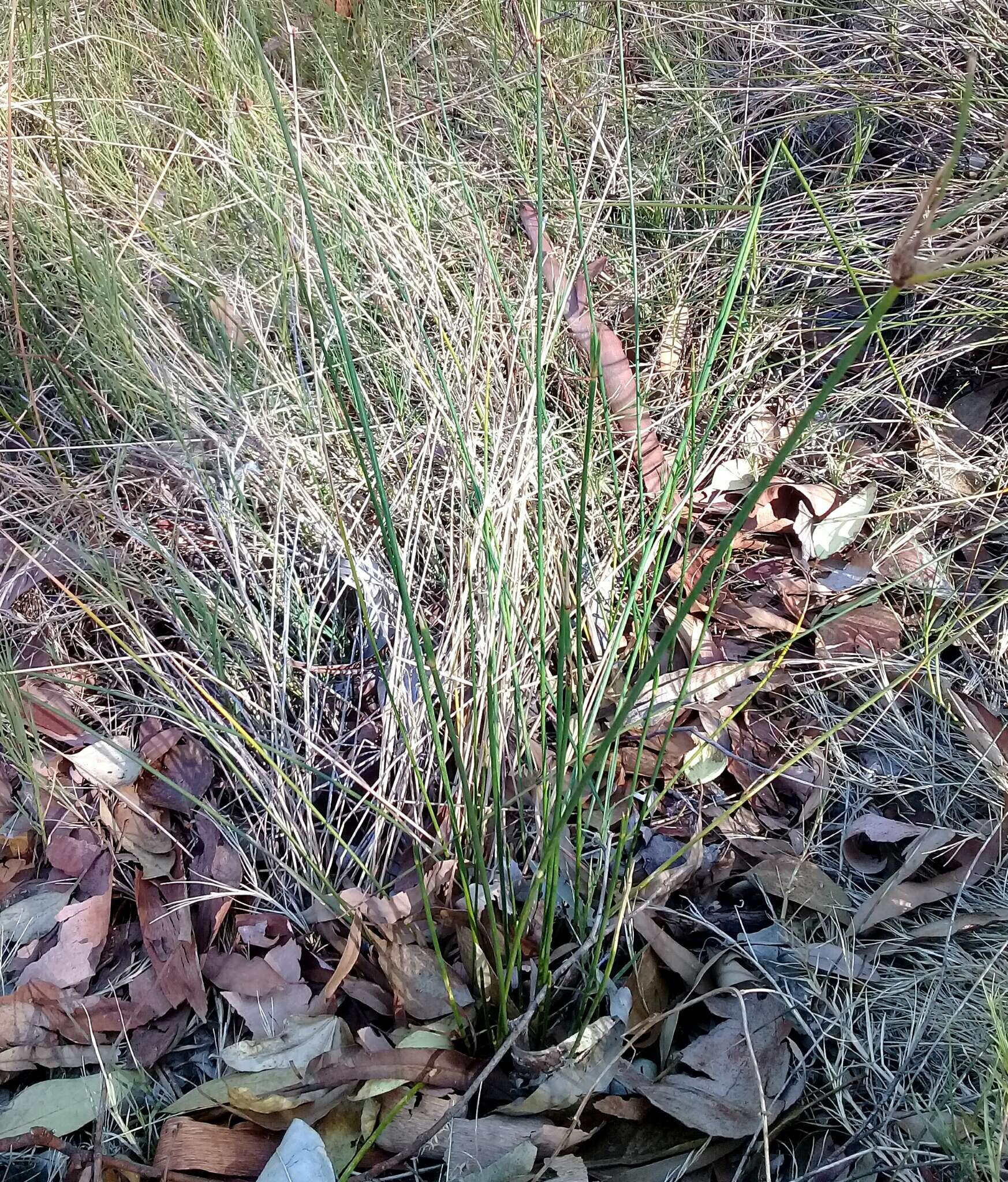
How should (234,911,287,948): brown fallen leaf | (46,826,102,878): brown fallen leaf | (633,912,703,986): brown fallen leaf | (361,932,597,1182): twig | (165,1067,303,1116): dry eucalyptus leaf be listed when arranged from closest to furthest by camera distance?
1. (361,932,597,1182): twig
2. (165,1067,303,1116): dry eucalyptus leaf
3. (633,912,703,986): brown fallen leaf
4. (234,911,287,948): brown fallen leaf
5. (46,826,102,878): brown fallen leaf

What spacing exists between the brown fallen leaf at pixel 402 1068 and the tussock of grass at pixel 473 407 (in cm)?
20

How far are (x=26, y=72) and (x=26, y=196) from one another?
1.33 ft

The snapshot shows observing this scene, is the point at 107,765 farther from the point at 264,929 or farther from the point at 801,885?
the point at 801,885

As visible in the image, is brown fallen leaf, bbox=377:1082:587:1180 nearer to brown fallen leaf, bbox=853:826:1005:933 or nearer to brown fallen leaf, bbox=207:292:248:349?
brown fallen leaf, bbox=853:826:1005:933

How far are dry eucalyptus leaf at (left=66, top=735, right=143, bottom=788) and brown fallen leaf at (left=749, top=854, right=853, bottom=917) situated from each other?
95 centimetres

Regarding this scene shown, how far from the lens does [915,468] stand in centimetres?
157

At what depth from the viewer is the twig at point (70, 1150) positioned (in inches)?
37.4

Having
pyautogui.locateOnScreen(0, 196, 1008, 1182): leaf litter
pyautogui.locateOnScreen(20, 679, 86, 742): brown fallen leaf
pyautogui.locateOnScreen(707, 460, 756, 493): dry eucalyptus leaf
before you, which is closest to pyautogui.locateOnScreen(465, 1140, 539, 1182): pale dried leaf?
pyautogui.locateOnScreen(0, 196, 1008, 1182): leaf litter

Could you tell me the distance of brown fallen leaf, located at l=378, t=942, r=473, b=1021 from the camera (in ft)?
3.69

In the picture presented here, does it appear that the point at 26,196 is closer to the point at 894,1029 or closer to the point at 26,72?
the point at 26,72

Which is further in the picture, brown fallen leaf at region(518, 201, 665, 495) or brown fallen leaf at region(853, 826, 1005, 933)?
brown fallen leaf at region(518, 201, 665, 495)

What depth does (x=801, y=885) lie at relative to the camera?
1.19 m

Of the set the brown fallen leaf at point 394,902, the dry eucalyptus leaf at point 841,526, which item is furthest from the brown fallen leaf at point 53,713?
the dry eucalyptus leaf at point 841,526

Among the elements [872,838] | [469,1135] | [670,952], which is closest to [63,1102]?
[469,1135]
